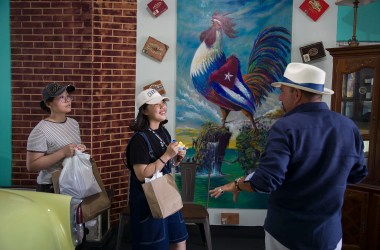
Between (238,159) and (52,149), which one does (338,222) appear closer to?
(52,149)

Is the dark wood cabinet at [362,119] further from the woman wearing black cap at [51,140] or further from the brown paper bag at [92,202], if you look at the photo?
the woman wearing black cap at [51,140]

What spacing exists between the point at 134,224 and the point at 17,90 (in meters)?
2.27

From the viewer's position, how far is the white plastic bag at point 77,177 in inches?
112

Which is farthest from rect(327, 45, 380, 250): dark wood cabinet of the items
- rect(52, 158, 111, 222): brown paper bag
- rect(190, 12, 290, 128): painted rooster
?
rect(52, 158, 111, 222): brown paper bag

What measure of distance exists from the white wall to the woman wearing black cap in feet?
4.30

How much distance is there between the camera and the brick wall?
386 cm

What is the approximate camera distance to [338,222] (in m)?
2.00

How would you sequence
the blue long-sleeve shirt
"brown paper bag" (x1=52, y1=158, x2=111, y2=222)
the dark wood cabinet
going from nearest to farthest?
the blue long-sleeve shirt < "brown paper bag" (x1=52, y1=158, x2=111, y2=222) < the dark wood cabinet

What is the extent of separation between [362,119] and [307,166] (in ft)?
6.92

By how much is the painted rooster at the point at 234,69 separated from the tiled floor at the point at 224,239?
128 centimetres

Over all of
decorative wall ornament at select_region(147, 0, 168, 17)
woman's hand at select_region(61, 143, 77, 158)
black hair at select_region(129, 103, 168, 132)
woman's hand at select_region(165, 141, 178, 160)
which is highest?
decorative wall ornament at select_region(147, 0, 168, 17)

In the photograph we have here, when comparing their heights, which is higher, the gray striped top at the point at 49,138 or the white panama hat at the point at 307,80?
the white panama hat at the point at 307,80

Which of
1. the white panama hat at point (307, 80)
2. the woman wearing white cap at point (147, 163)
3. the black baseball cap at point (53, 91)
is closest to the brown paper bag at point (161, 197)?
the woman wearing white cap at point (147, 163)

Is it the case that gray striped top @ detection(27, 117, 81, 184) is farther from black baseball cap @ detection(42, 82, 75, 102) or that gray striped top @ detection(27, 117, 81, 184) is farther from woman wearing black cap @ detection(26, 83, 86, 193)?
black baseball cap @ detection(42, 82, 75, 102)
